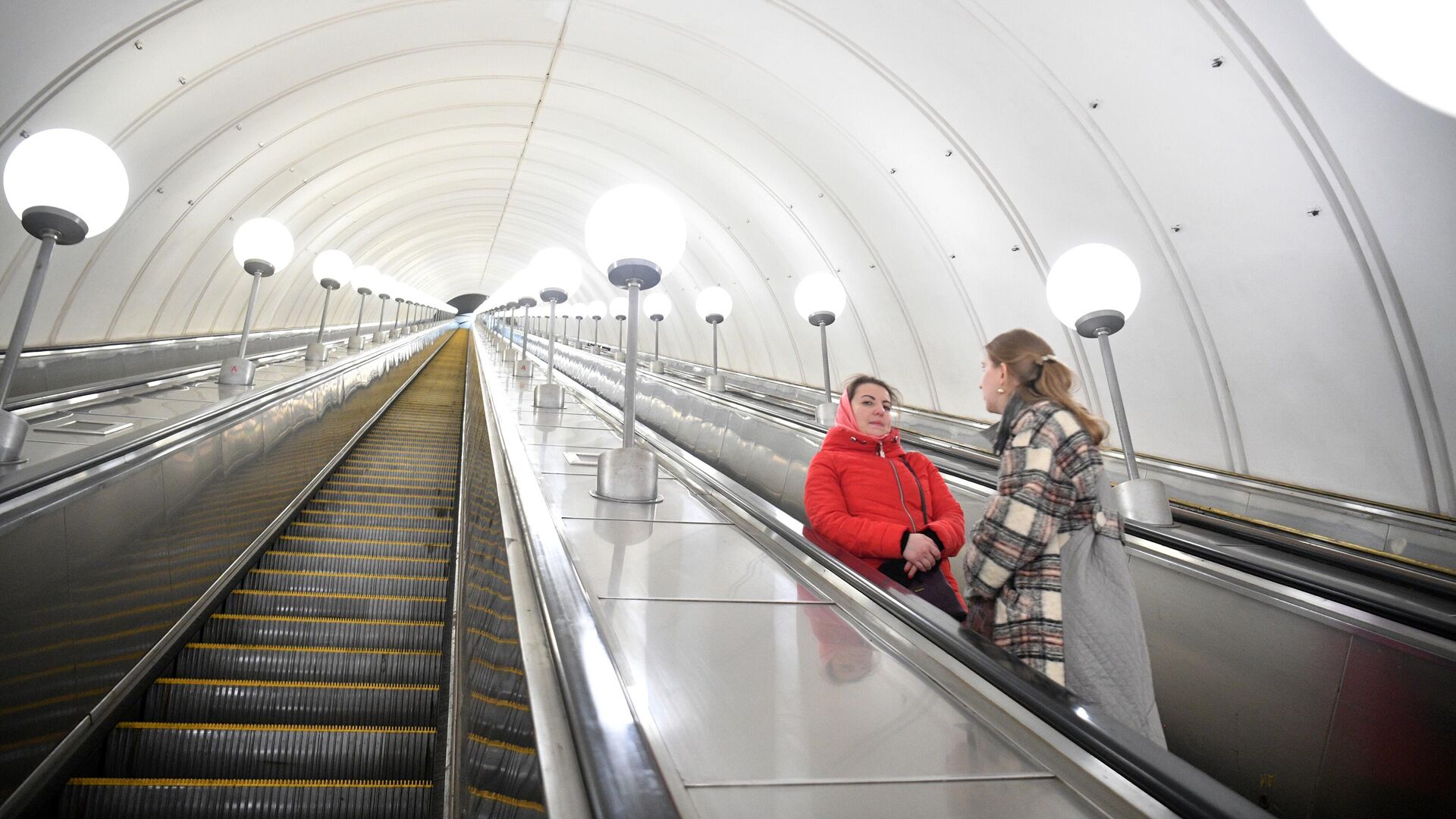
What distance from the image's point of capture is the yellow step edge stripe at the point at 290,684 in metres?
3.46

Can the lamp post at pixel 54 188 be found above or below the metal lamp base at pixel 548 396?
above

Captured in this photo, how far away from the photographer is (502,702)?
1.78m

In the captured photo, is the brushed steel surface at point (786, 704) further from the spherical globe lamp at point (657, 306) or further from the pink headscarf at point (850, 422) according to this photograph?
the spherical globe lamp at point (657, 306)

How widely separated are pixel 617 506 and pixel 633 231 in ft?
4.75

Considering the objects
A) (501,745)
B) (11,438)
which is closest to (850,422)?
(501,745)

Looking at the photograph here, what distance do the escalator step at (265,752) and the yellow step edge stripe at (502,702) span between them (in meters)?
1.15

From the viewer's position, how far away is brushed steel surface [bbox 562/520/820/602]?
250 centimetres

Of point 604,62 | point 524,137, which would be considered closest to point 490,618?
point 604,62

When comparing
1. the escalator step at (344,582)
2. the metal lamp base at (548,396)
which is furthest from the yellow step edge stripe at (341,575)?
the metal lamp base at (548,396)

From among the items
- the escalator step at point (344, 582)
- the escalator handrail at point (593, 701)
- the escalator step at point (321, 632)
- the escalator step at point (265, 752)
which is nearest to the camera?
the escalator handrail at point (593, 701)

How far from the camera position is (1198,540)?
3.46 meters

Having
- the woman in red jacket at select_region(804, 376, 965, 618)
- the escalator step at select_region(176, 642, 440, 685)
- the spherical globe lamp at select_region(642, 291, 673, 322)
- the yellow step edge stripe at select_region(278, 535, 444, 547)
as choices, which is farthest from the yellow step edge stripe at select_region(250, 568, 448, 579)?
the spherical globe lamp at select_region(642, 291, 673, 322)

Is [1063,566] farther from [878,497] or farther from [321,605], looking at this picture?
[321,605]

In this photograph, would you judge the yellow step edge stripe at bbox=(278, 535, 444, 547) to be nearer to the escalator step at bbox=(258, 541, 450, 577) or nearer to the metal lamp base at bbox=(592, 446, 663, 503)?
the escalator step at bbox=(258, 541, 450, 577)
